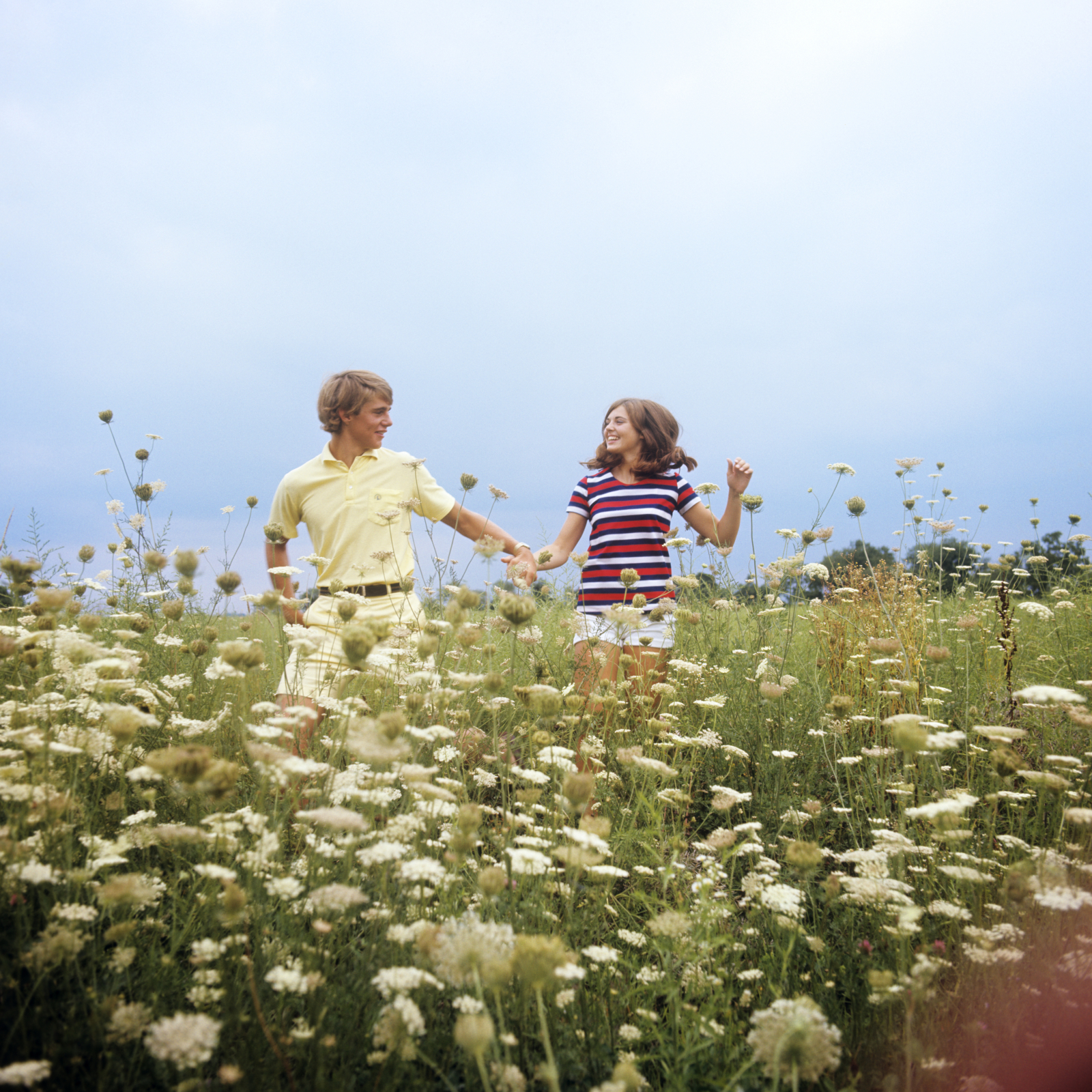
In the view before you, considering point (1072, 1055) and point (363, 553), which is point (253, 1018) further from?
point (363, 553)

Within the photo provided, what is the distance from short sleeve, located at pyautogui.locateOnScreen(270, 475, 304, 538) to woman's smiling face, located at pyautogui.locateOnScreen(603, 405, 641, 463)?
2.02 m

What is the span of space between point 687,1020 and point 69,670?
6.89 ft

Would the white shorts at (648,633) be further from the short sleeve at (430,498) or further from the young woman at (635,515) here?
the short sleeve at (430,498)

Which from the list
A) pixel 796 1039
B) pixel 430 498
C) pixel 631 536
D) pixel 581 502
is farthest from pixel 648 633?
pixel 796 1039

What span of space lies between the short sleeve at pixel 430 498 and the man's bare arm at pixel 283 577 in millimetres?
853

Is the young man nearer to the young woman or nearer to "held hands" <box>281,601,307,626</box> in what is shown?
"held hands" <box>281,601,307,626</box>

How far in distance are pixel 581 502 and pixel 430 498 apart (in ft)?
3.51

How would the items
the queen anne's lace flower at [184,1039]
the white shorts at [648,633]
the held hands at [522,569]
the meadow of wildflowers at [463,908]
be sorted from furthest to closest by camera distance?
the white shorts at [648,633], the held hands at [522,569], the meadow of wildflowers at [463,908], the queen anne's lace flower at [184,1039]

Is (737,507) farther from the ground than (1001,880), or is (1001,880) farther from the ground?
(737,507)

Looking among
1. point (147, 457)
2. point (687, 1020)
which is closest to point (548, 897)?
point (687, 1020)

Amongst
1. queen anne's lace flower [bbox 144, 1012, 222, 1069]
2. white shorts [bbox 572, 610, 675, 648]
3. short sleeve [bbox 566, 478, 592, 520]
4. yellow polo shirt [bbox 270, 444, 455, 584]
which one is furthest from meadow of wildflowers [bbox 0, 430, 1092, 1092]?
short sleeve [bbox 566, 478, 592, 520]

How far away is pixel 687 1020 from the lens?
1723mm

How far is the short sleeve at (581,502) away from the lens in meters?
4.69

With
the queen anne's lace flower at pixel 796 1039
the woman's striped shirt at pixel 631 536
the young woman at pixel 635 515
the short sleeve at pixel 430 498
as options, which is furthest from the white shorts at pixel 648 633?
the queen anne's lace flower at pixel 796 1039
